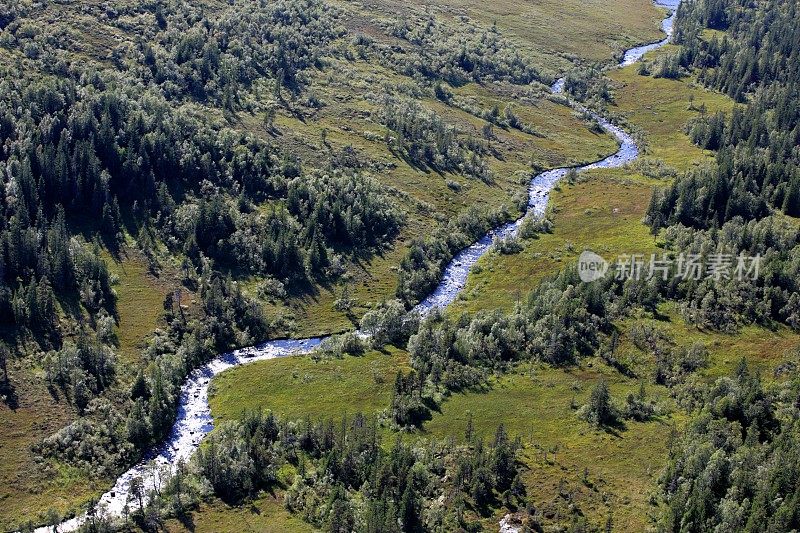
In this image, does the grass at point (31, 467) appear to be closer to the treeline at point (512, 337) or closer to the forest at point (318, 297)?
the forest at point (318, 297)

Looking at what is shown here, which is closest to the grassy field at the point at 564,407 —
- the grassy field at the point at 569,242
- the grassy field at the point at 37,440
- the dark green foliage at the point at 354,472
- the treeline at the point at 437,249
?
the grassy field at the point at 569,242

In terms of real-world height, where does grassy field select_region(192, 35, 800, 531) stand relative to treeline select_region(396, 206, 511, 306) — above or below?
below

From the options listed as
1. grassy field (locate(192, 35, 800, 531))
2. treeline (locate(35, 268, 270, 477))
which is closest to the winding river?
treeline (locate(35, 268, 270, 477))

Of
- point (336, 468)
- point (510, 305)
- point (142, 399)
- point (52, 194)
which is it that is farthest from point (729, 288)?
point (52, 194)

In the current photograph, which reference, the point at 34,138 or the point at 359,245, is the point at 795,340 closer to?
the point at 359,245

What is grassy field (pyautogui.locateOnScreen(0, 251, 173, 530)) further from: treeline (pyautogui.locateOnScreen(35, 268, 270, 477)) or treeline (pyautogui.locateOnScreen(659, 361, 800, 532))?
treeline (pyautogui.locateOnScreen(659, 361, 800, 532))

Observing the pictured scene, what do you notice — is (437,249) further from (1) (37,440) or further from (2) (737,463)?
(1) (37,440)
